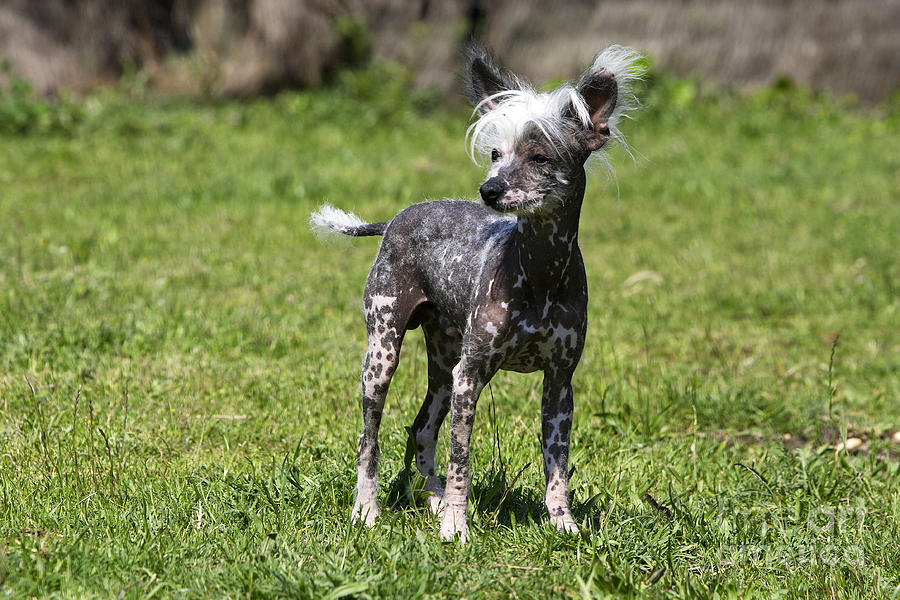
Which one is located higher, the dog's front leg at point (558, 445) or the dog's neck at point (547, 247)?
the dog's neck at point (547, 247)

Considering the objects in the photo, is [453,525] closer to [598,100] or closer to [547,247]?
[547,247]

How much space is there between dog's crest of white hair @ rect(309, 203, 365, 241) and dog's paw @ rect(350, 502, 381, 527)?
121cm

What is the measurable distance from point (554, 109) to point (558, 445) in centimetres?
131

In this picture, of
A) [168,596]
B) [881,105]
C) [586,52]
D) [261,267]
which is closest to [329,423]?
[168,596]

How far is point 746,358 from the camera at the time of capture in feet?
22.4

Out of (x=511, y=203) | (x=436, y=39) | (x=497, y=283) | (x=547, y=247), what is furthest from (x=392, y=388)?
(x=436, y=39)

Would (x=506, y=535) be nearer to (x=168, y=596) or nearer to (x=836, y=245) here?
(x=168, y=596)

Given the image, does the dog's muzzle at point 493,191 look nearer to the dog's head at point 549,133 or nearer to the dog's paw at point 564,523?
the dog's head at point 549,133

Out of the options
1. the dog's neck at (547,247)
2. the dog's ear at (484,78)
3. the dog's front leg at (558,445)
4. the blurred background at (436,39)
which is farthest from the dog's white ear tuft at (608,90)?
the blurred background at (436,39)

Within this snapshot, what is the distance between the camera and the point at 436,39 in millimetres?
13562

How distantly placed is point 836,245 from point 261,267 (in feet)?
17.0

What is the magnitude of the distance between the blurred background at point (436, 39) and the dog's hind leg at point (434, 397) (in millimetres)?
9248

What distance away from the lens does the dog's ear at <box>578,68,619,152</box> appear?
143 inches

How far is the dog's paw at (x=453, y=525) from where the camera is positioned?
385 cm
